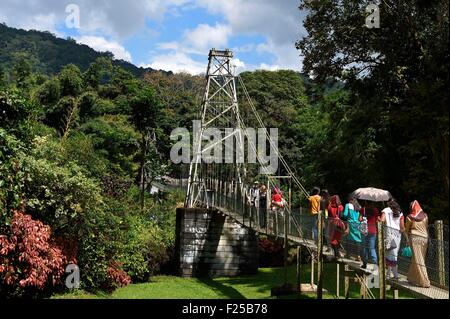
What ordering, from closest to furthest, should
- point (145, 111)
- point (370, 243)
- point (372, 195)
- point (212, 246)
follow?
point (370, 243), point (372, 195), point (212, 246), point (145, 111)

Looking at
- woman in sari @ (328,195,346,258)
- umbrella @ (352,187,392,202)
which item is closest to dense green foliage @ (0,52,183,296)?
woman in sari @ (328,195,346,258)

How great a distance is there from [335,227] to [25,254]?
6.36 m

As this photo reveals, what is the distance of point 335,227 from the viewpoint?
8.02 meters

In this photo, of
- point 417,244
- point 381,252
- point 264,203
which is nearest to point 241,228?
point 264,203

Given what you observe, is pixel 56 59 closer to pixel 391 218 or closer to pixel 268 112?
pixel 268 112

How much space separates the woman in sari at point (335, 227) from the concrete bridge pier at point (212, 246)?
31.1 feet

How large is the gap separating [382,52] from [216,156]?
13596mm

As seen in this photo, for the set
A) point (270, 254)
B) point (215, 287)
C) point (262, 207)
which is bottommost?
point (215, 287)

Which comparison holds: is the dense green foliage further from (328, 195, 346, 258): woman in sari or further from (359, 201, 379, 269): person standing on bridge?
(359, 201, 379, 269): person standing on bridge

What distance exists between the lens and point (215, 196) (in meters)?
18.3

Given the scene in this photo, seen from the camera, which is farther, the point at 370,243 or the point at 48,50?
the point at 48,50

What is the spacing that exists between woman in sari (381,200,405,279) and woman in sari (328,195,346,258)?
1.10 metres

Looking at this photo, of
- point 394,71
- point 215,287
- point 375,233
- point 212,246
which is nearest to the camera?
point 375,233

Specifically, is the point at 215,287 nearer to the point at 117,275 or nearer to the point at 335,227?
the point at 117,275
